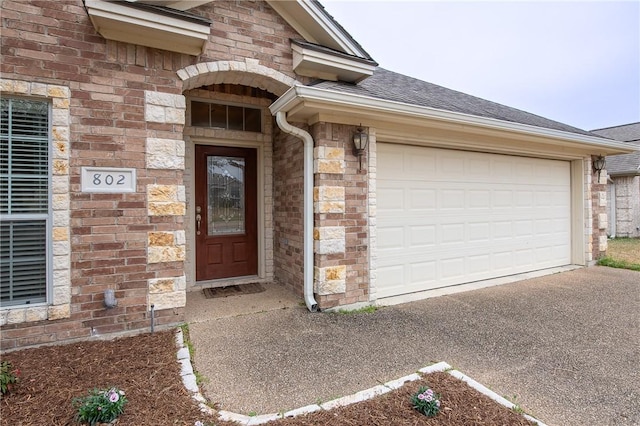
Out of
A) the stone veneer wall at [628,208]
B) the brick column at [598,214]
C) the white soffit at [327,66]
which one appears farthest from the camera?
the stone veneer wall at [628,208]

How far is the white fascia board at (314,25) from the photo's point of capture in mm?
4016

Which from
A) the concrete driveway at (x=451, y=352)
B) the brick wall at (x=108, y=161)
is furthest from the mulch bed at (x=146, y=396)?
the brick wall at (x=108, y=161)

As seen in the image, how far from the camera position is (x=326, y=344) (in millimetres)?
3146

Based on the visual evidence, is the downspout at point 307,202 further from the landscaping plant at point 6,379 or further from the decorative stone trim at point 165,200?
the landscaping plant at point 6,379

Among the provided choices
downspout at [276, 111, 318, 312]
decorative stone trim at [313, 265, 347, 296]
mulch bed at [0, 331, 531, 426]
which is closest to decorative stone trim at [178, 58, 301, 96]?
downspout at [276, 111, 318, 312]

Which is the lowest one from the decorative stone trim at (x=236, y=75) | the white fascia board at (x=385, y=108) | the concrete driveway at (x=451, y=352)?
the concrete driveway at (x=451, y=352)

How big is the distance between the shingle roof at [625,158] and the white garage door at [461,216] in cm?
615

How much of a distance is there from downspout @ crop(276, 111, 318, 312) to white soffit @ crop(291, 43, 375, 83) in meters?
0.72

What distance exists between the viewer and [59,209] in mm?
3080

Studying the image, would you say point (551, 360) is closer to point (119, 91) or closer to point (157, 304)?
point (157, 304)

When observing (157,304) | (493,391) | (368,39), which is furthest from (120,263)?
(368,39)

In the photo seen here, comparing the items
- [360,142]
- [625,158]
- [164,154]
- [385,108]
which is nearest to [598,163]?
[385,108]

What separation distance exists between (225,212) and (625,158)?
15.1m

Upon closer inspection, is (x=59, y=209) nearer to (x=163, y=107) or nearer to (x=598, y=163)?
(x=163, y=107)
